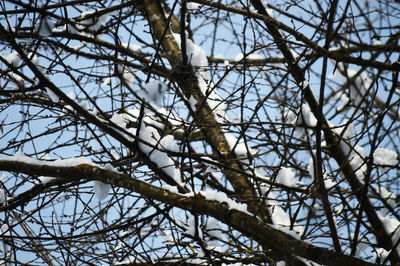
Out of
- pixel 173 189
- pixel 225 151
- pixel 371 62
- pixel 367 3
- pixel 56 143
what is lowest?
pixel 173 189

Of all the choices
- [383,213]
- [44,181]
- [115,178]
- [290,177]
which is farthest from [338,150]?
[44,181]

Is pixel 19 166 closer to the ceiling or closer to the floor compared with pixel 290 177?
closer to the floor

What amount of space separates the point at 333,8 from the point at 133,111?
6.70ft

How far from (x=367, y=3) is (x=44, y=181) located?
11.3 feet

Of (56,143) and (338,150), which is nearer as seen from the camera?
(338,150)

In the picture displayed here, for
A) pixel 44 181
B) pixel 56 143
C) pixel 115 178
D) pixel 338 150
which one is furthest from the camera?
pixel 56 143

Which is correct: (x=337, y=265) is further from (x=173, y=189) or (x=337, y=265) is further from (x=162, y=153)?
(x=162, y=153)

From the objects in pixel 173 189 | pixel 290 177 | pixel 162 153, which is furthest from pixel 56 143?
pixel 290 177

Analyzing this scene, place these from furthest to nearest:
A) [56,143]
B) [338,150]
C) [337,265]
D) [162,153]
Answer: [56,143] < [338,150] < [162,153] < [337,265]

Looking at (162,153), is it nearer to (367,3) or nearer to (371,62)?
(371,62)

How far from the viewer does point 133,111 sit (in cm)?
314

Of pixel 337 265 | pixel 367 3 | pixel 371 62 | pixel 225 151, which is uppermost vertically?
pixel 367 3

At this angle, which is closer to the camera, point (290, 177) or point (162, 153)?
point (162, 153)

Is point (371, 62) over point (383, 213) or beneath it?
over
